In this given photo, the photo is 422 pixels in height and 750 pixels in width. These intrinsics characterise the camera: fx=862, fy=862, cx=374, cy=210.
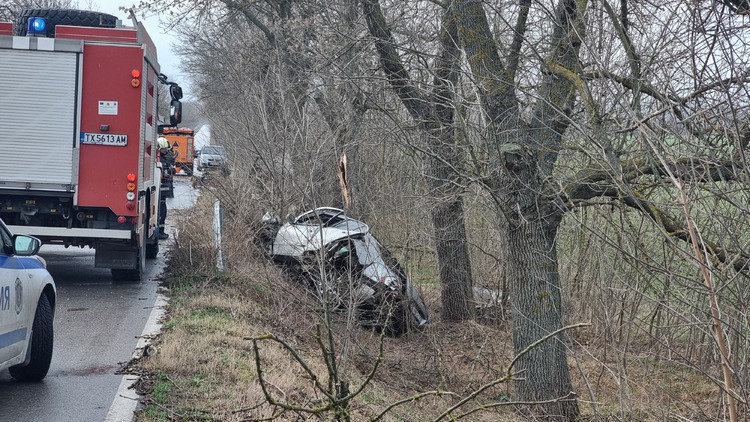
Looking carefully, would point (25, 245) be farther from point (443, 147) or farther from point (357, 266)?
point (443, 147)

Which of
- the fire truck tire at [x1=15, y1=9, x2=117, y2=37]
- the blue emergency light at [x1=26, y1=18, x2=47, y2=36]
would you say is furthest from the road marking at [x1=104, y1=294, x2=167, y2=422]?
the fire truck tire at [x1=15, y1=9, x2=117, y2=37]

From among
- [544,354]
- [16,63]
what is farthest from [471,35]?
[16,63]

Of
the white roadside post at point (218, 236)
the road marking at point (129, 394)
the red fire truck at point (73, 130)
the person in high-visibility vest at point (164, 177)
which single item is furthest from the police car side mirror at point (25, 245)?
the person in high-visibility vest at point (164, 177)

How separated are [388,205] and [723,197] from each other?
26.6ft

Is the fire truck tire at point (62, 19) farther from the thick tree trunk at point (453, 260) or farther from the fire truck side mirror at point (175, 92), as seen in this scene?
the thick tree trunk at point (453, 260)

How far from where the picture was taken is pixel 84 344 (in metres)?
9.33

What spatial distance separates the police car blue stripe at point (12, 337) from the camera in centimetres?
650

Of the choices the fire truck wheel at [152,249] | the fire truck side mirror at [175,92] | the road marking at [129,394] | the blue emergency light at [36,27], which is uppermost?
the blue emergency light at [36,27]

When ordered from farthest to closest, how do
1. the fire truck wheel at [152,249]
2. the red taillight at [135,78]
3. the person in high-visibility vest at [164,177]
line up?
the person in high-visibility vest at [164,177] < the fire truck wheel at [152,249] < the red taillight at [135,78]

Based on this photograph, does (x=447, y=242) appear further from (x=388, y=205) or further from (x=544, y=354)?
(x=544, y=354)

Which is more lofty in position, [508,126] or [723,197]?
[508,126]

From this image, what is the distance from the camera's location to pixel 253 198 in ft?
48.4

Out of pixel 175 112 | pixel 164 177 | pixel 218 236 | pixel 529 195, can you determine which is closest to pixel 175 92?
pixel 175 112

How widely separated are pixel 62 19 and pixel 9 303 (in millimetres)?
7742
